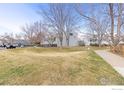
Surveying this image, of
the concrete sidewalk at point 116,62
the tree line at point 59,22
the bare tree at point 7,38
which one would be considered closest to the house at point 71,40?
the tree line at point 59,22

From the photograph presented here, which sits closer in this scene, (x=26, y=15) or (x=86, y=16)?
(x=26, y=15)

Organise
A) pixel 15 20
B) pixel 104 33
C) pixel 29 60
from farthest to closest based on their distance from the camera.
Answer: pixel 104 33, pixel 29 60, pixel 15 20

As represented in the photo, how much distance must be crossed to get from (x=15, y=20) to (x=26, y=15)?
18cm

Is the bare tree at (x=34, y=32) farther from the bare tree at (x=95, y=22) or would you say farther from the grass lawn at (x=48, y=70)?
the bare tree at (x=95, y=22)

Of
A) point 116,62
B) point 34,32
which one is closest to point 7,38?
point 34,32

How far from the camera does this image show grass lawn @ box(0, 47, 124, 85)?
269 cm

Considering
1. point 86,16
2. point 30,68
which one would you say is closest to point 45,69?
point 30,68

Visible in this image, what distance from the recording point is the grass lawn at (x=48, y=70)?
2689 mm

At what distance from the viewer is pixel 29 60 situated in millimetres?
3422

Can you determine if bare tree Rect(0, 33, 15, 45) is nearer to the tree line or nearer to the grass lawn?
the tree line

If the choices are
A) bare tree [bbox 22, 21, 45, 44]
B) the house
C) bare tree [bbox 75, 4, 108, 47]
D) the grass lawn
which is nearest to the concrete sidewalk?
the grass lawn

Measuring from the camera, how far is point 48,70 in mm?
3033
